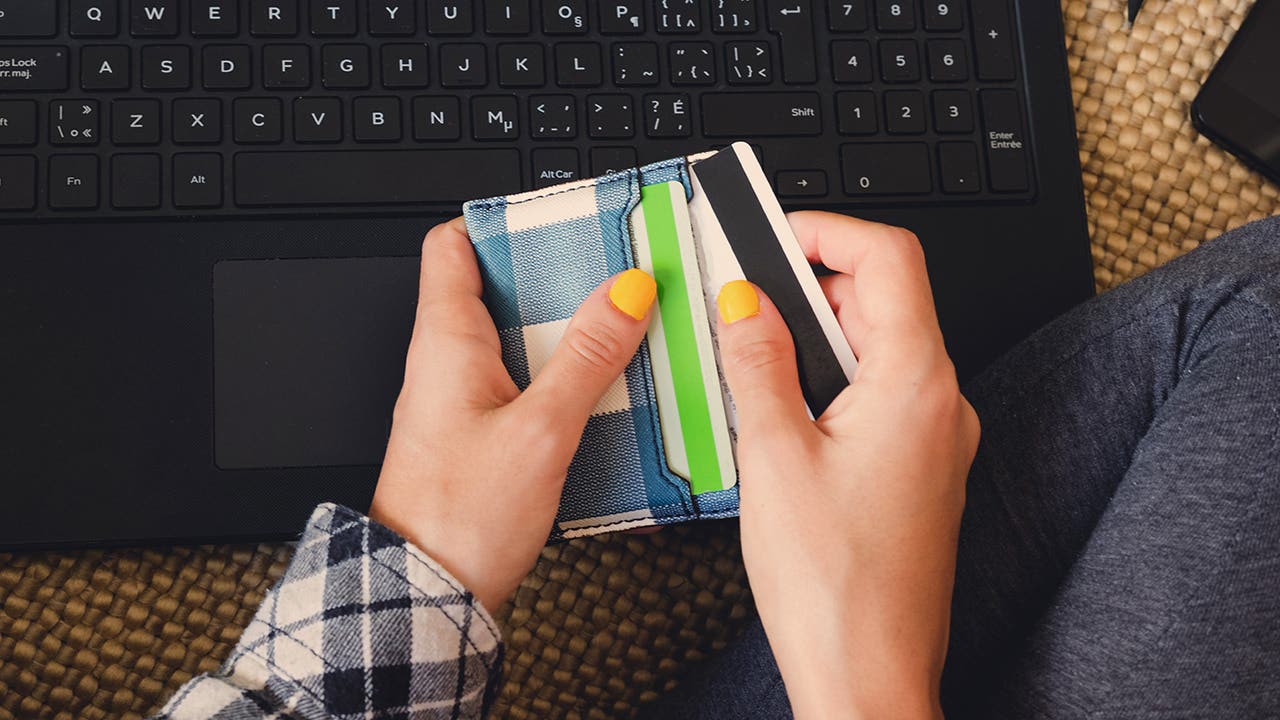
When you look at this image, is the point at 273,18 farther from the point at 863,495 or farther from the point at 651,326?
the point at 863,495

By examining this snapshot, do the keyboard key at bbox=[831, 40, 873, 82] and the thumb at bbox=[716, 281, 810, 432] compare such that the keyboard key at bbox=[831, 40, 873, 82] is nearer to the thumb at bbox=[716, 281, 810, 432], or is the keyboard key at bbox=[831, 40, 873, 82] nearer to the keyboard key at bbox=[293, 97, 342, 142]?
the thumb at bbox=[716, 281, 810, 432]

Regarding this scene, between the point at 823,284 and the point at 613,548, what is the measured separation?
0.18 m

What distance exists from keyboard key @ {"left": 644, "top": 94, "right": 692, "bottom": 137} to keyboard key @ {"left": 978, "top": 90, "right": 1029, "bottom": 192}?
16 centimetres

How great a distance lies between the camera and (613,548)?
51cm

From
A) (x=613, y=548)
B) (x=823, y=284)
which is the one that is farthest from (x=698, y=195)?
(x=613, y=548)

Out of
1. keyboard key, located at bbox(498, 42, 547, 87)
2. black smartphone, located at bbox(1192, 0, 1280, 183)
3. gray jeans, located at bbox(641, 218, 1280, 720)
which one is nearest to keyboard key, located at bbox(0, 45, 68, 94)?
keyboard key, located at bbox(498, 42, 547, 87)

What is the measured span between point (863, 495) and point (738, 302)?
99 mm

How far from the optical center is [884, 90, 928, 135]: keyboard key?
19.5 inches

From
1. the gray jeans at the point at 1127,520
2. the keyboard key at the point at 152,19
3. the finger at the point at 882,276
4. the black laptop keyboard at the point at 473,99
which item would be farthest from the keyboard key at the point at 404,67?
the gray jeans at the point at 1127,520

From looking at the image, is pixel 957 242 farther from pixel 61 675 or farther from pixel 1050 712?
pixel 61 675

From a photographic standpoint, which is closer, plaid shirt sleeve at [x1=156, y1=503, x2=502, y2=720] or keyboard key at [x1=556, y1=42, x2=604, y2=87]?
plaid shirt sleeve at [x1=156, y1=503, x2=502, y2=720]

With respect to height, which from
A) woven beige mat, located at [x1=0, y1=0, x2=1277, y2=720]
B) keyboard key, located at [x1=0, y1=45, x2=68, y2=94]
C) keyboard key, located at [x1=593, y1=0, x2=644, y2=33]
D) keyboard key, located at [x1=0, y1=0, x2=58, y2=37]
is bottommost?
woven beige mat, located at [x1=0, y1=0, x2=1277, y2=720]

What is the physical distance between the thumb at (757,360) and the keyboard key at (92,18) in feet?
1.09

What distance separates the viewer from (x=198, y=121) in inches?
18.6
